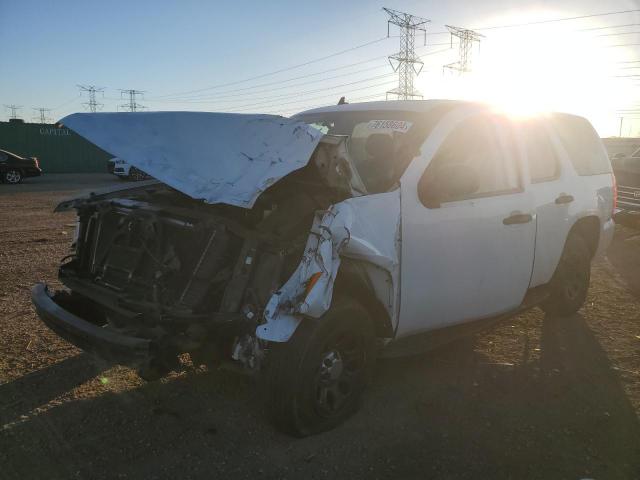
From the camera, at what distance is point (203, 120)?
3635 millimetres

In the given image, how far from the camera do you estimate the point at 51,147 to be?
37594mm

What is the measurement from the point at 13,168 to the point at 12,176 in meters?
0.34

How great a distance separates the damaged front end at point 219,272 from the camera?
9.51 feet

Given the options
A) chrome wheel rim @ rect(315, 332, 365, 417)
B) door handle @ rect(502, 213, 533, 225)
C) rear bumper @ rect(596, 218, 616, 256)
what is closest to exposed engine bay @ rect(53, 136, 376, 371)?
chrome wheel rim @ rect(315, 332, 365, 417)

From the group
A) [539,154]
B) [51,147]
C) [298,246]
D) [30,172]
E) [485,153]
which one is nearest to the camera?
[298,246]

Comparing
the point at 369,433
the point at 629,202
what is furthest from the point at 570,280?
the point at 629,202

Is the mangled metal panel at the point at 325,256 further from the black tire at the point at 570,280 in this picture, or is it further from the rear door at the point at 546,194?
the black tire at the point at 570,280

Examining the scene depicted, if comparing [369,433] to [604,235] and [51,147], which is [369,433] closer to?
[604,235]

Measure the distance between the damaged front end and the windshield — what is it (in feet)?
1.55

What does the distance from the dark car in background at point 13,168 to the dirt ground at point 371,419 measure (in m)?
21.3

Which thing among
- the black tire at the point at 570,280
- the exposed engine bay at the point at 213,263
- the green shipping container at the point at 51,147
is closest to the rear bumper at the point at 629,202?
the black tire at the point at 570,280

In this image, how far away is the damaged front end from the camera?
114 inches

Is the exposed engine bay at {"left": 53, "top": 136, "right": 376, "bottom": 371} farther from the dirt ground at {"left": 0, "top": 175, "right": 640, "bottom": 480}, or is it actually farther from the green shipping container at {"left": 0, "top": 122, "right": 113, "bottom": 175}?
the green shipping container at {"left": 0, "top": 122, "right": 113, "bottom": 175}

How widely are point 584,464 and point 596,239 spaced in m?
3.24
